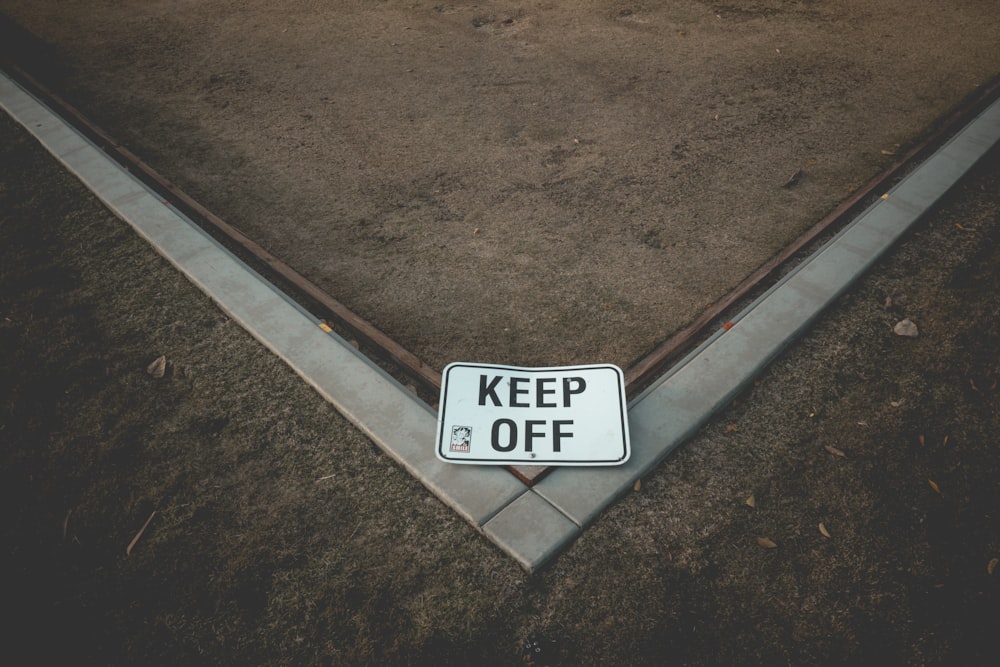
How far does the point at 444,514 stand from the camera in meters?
2.07

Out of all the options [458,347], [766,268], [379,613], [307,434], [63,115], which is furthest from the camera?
[63,115]

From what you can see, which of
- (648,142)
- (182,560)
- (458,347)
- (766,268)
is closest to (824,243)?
(766,268)

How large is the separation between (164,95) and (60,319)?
2795mm

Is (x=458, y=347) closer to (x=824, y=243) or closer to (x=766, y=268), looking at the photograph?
(x=766, y=268)

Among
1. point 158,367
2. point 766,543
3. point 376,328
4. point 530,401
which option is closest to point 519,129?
point 376,328

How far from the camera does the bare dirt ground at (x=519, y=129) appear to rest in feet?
9.80

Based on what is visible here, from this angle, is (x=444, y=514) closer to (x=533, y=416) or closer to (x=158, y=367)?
(x=533, y=416)

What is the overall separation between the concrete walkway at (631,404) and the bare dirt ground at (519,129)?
0.26 metres

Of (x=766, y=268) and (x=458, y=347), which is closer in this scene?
(x=458, y=347)

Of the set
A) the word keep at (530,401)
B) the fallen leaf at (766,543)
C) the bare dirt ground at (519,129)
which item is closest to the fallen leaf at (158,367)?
the bare dirt ground at (519,129)

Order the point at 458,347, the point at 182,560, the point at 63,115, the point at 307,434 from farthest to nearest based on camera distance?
the point at 63,115 < the point at 458,347 < the point at 307,434 < the point at 182,560

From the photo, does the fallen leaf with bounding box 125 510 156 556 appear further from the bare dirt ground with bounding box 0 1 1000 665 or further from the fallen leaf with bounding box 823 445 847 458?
the fallen leaf with bounding box 823 445 847 458

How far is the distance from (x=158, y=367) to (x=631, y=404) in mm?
2003

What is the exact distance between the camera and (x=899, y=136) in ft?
13.4
